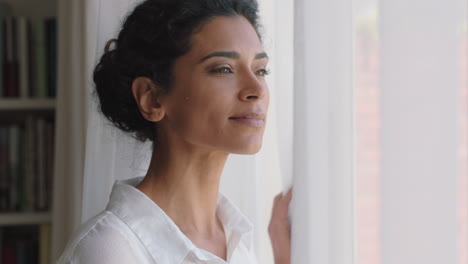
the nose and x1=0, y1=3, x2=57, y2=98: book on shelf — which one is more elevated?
x1=0, y1=3, x2=57, y2=98: book on shelf

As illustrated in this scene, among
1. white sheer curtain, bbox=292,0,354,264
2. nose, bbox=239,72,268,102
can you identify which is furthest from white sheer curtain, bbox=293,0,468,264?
nose, bbox=239,72,268,102

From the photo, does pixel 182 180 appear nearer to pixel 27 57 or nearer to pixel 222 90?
pixel 222 90

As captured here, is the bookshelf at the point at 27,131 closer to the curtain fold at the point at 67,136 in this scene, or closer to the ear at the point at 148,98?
the curtain fold at the point at 67,136

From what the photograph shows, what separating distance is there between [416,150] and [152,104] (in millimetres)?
496

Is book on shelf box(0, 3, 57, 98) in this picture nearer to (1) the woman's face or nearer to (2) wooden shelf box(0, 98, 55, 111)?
(2) wooden shelf box(0, 98, 55, 111)

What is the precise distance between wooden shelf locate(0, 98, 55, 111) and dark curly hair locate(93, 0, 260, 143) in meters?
0.90

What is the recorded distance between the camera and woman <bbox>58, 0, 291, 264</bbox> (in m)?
0.93

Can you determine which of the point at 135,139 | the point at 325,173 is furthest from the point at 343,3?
the point at 135,139

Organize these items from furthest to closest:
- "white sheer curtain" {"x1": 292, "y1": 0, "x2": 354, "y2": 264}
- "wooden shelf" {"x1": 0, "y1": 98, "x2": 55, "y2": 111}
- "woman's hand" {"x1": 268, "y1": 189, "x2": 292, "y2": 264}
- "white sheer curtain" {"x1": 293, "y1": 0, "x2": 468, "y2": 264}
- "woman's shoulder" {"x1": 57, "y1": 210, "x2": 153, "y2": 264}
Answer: "wooden shelf" {"x1": 0, "y1": 98, "x2": 55, "y2": 111}
"woman's hand" {"x1": 268, "y1": 189, "x2": 292, "y2": 264}
"woman's shoulder" {"x1": 57, "y1": 210, "x2": 153, "y2": 264}
"white sheer curtain" {"x1": 292, "y1": 0, "x2": 354, "y2": 264}
"white sheer curtain" {"x1": 293, "y1": 0, "x2": 468, "y2": 264}

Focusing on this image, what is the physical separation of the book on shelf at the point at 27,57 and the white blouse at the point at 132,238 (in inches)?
39.3

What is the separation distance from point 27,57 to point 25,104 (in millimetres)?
136

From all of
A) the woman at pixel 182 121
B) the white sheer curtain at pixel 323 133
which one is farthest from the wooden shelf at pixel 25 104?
the white sheer curtain at pixel 323 133

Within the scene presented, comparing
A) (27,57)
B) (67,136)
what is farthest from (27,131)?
(67,136)

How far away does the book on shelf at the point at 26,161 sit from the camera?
6.39ft
